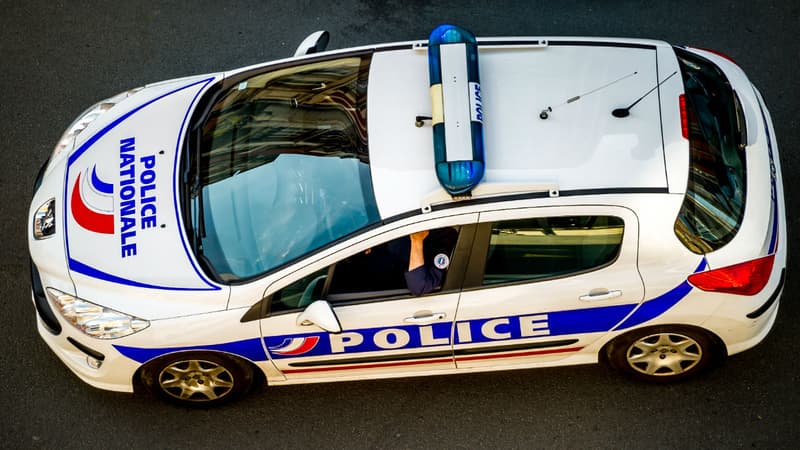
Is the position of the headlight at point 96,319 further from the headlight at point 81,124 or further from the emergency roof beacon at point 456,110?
the emergency roof beacon at point 456,110

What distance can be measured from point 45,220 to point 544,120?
3026 mm

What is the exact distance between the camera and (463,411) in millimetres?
4957

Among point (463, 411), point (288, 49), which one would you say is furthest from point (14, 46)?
point (463, 411)

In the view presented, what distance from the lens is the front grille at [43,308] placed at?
4734 millimetres

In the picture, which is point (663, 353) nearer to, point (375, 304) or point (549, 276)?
point (549, 276)

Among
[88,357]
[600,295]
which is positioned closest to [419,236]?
[600,295]

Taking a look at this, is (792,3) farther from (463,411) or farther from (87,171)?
(87,171)

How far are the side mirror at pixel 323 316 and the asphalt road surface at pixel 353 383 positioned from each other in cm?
110

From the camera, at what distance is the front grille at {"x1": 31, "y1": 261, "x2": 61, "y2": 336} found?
4.73 m

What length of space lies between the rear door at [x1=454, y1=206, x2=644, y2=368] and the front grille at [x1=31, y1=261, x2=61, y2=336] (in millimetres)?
2350

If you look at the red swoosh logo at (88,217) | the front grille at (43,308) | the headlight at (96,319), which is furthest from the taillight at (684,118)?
the front grille at (43,308)

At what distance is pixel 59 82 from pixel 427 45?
3586mm

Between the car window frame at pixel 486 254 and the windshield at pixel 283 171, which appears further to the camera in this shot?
the windshield at pixel 283 171

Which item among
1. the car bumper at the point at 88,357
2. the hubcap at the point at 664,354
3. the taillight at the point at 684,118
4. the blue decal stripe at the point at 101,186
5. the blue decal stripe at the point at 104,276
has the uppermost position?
the taillight at the point at 684,118
